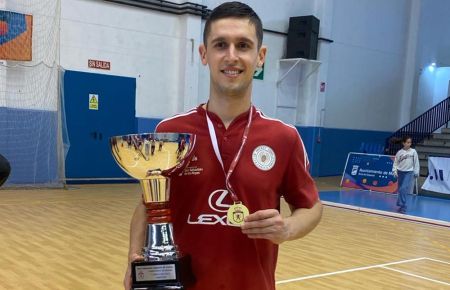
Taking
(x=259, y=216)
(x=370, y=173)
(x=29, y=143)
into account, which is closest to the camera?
(x=259, y=216)

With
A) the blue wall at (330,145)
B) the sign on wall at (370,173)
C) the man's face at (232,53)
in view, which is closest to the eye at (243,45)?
the man's face at (232,53)

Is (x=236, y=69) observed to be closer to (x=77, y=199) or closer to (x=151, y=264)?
(x=151, y=264)

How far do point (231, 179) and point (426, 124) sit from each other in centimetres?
1953

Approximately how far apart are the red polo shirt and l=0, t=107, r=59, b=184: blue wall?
9683 mm

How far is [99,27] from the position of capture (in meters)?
12.2

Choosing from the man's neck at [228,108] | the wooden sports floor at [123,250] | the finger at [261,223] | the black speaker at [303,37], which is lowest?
the wooden sports floor at [123,250]

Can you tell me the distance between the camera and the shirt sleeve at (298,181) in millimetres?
1624

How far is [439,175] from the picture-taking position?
44.5 ft

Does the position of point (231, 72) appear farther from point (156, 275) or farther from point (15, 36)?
point (15, 36)

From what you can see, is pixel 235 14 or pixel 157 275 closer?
pixel 157 275

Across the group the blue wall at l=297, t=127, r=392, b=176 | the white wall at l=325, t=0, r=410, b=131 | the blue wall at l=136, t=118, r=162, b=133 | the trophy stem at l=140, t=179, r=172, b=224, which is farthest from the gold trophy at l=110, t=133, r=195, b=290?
the white wall at l=325, t=0, r=410, b=131

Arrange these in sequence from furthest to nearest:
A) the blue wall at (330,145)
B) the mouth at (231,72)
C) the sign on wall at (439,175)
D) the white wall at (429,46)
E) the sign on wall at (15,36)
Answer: the white wall at (429,46) < the blue wall at (330,145) < the sign on wall at (439,175) < the sign on wall at (15,36) < the mouth at (231,72)

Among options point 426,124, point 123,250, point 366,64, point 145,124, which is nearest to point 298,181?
point 123,250

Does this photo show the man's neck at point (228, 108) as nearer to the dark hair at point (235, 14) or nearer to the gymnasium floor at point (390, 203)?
the dark hair at point (235, 14)
